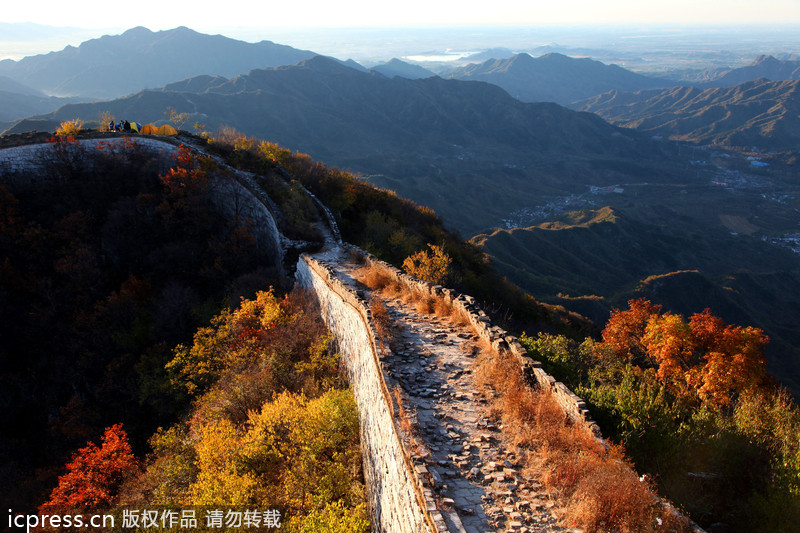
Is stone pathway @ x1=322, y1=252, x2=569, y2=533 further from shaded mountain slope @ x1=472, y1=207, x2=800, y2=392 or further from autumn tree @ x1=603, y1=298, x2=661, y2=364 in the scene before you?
shaded mountain slope @ x1=472, y1=207, x2=800, y2=392

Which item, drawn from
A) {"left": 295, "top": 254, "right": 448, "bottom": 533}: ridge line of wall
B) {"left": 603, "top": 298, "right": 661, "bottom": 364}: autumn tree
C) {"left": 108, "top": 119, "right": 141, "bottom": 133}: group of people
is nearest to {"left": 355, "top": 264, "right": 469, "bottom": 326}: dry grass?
{"left": 295, "top": 254, "right": 448, "bottom": 533}: ridge line of wall

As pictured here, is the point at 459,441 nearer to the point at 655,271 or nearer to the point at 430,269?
the point at 430,269

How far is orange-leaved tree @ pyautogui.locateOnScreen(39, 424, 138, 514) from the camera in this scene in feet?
39.3

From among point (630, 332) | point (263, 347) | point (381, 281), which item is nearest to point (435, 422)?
point (381, 281)

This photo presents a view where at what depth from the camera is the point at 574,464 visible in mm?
6766

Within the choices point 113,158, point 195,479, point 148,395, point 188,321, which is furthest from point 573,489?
point 113,158

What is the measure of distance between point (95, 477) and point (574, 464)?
13664 mm

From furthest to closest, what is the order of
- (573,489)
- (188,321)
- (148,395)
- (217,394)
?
1. (188,321)
2. (148,395)
3. (217,394)
4. (573,489)

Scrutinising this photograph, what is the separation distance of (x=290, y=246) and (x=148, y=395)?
9.65 metres

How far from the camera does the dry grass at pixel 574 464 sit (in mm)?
5883

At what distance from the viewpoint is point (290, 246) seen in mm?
23062

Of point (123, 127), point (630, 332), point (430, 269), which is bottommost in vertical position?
point (630, 332)

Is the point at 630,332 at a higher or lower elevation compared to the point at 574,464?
lower

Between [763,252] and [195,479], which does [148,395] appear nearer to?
[195,479]
